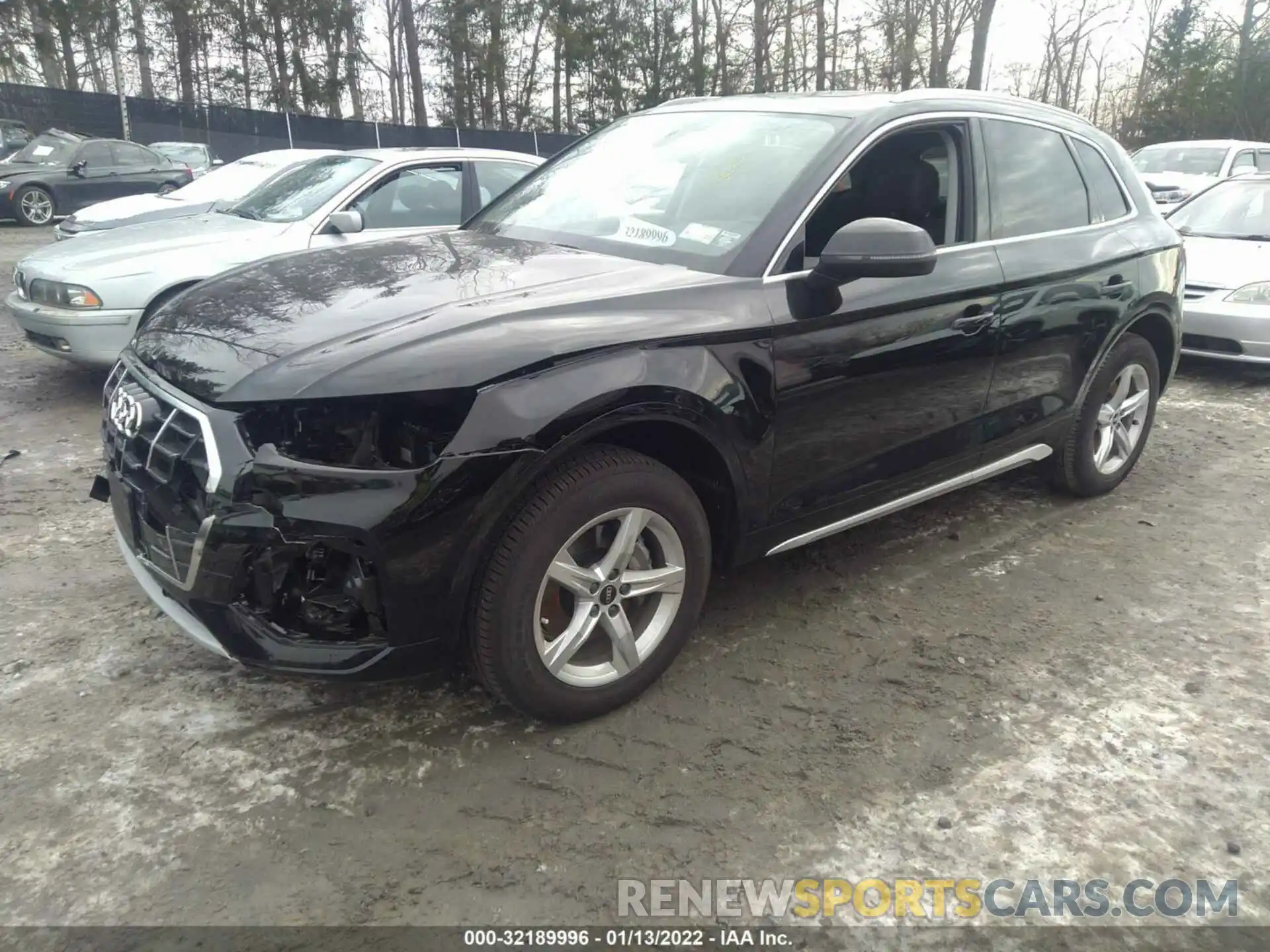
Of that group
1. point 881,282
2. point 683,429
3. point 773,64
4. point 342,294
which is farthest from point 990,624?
point 773,64

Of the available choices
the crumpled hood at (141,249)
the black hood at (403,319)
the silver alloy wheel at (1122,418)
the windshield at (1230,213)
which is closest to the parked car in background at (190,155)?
the crumpled hood at (141,249)

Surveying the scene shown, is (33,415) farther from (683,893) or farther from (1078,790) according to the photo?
(1078,790)

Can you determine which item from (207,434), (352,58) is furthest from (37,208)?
(352,58)

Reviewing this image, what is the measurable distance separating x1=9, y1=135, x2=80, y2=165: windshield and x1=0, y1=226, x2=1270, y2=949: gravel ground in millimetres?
14657

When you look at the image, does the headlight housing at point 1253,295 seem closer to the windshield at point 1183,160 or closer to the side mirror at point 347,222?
the side mirror at point 347,222

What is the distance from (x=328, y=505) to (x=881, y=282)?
1.94 m

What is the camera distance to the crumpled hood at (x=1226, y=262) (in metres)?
6.91

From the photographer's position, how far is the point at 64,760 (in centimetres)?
252

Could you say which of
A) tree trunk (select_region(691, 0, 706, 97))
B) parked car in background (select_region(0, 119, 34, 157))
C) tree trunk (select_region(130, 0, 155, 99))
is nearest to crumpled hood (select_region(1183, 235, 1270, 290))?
parked car in background (select_region(0, 119, 34, 157))

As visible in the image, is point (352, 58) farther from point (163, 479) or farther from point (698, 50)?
point (163, 479)

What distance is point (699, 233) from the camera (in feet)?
10.1

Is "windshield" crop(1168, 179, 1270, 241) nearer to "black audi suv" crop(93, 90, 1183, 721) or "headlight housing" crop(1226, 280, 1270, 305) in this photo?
"headlight housing" crop(1226, 280, 1270, 305)

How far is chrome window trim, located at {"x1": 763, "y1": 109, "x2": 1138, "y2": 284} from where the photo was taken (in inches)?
116

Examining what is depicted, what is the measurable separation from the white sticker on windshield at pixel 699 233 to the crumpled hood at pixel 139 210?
21.6 ft
